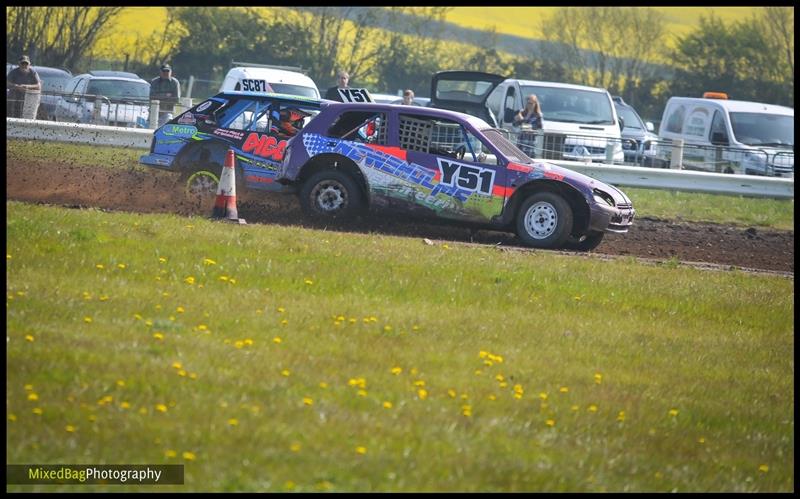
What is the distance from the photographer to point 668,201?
18.9 meters

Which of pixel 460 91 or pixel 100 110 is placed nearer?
pixel 100 110

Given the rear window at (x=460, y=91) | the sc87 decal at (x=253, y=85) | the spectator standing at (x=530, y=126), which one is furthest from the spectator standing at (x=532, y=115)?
the sc87 decal at (x=253, y=85)

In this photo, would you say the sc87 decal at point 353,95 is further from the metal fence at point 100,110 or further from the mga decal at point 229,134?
the metal fence at point 100,110

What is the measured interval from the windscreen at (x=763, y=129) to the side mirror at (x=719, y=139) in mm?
220

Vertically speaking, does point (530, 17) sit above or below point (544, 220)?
above

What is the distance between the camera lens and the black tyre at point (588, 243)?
1382 centimetres

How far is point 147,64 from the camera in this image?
41594 mm

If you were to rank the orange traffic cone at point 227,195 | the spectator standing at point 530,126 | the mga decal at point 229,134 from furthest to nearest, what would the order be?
the spectator standing at point 530,126, the mga decal at point 229,134, the orange traffic cone at point 227,195

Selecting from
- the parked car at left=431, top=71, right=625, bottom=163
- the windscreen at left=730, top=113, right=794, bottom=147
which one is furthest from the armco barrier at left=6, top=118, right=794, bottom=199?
the windscreen at left=730, top=113, right=794, bottom=147

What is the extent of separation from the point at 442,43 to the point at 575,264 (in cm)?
3815

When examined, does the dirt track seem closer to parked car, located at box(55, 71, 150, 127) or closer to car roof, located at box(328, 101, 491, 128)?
car roof, located at box(328, 101, 491, 128)

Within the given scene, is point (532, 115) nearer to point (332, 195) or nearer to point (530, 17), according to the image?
point (332, 195)

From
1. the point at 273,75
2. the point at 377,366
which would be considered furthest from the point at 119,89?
the point at 377,366

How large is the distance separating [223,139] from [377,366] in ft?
25.7
